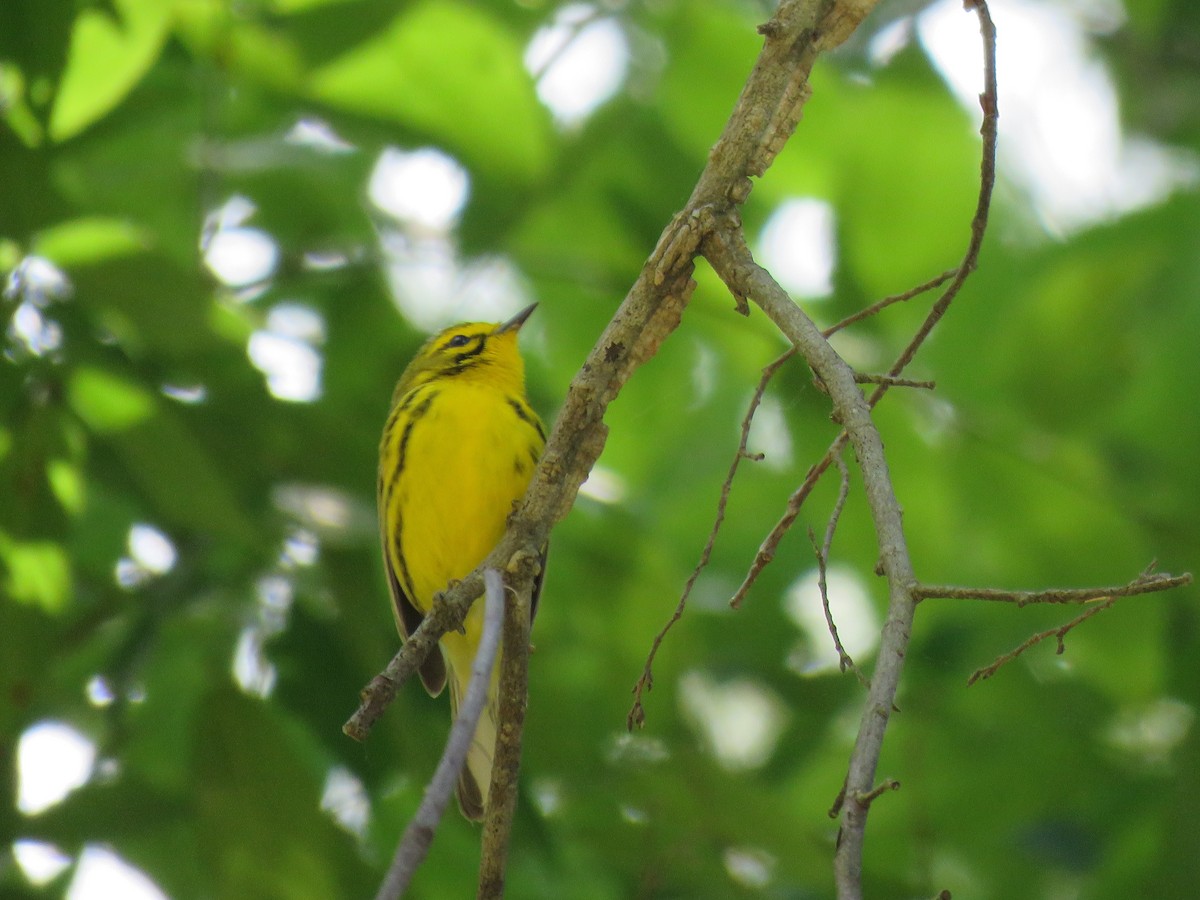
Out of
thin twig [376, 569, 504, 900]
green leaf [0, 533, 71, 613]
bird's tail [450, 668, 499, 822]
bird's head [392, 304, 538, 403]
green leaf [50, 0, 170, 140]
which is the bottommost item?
thin twig [376, 569, 504, 900]

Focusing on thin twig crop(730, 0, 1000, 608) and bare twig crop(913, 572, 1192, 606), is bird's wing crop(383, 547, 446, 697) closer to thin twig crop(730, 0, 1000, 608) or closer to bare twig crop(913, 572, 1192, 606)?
thin twig crop(730, 0, 1000, 608)

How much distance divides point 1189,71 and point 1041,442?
6255 millimetres

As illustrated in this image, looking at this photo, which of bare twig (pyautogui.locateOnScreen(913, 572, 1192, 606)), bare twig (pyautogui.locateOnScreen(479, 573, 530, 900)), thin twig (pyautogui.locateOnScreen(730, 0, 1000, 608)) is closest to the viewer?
bare twig (pyautogui.locateOnScreen(913, 572, 1192, 606))

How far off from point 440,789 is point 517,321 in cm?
377

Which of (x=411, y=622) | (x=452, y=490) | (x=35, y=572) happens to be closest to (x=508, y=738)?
(x=35, y=572)

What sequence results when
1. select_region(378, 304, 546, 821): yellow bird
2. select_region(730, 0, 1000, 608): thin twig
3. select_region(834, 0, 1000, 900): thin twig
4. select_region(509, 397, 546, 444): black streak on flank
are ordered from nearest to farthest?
select_region(834, 0, 1000, 900): thin twig, select_region(730, 0, 1000, 608): thin twig, select_region(378, 304, 546, 821): yellow bird, select_region(509, 397, 546, 444): black streak on flank

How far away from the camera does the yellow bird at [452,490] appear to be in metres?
4.67

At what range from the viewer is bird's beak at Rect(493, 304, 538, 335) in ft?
16.9

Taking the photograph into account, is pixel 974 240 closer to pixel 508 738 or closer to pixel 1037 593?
pixel 1037 593

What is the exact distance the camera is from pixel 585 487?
4652 millimetres

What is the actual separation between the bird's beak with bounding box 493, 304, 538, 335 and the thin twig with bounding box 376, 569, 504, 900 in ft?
11.1

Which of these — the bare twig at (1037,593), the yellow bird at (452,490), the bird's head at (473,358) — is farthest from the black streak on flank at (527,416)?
the bare twig at (1037,593)

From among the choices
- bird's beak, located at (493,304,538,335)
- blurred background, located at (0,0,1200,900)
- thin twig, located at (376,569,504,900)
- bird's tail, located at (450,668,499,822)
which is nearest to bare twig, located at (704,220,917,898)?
thin twig, located at (376,569,504,900)

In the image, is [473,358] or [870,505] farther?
[473,358]
